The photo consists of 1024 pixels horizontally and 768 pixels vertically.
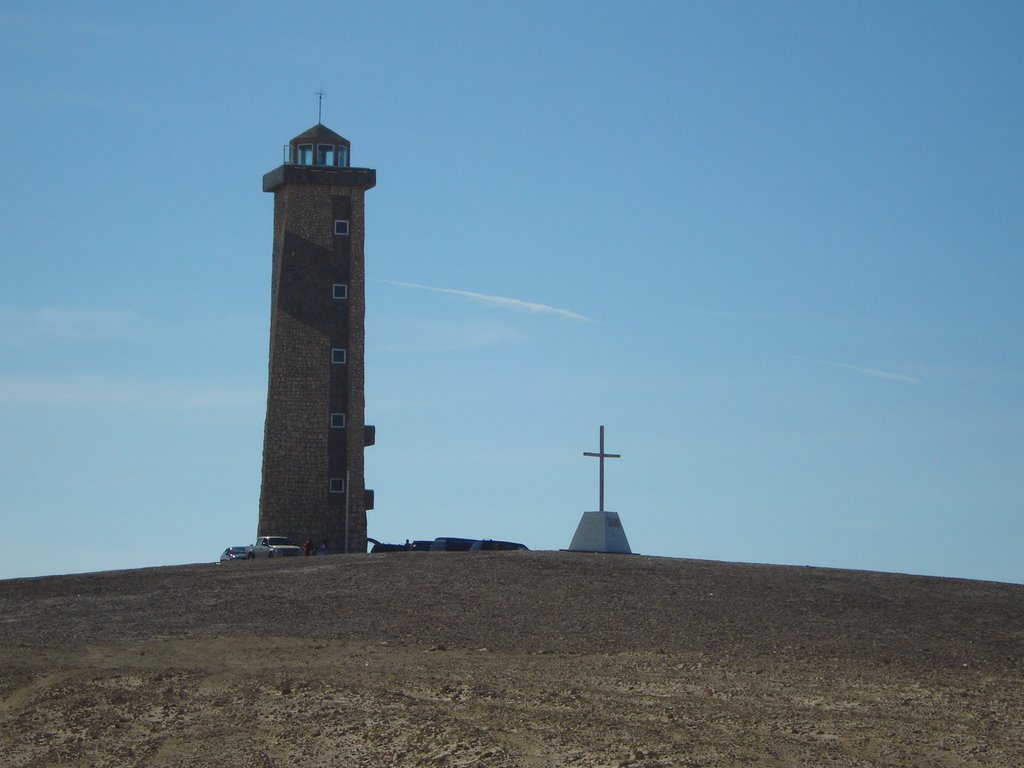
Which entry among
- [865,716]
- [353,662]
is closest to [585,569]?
[353,662]

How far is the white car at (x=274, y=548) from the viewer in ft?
170

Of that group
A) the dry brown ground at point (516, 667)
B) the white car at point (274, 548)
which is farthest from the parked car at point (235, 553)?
the dry brown ground at point (516, 667)

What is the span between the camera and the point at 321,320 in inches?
2292

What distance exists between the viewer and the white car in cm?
5188

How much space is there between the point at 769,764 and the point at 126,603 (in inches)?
746

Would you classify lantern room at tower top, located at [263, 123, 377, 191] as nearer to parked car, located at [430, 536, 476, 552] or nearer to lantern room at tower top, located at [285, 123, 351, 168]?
lantern room at tower top, located at [285, 123, 351, 168]

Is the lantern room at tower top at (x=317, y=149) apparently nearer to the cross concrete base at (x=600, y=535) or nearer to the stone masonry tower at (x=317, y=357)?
the stone masonry tower at (x=317, y=357)

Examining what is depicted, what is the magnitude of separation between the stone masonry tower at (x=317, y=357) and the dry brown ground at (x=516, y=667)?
2043cm

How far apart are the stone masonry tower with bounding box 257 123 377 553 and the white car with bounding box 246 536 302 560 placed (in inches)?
56.1

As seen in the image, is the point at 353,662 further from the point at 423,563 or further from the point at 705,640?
the point at 423,563

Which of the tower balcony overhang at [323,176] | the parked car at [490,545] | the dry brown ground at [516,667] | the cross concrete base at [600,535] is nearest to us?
the dry brown ground at [516,667]

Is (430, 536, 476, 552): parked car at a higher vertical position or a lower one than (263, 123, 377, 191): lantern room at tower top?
lower

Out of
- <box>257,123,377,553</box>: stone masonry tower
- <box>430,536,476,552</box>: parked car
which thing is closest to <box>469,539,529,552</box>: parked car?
<box>430,536,476,552</box>: parked car

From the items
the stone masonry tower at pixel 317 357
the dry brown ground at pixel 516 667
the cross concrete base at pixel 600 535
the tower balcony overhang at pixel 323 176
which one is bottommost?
the dry brown ground at pixel 516 667
